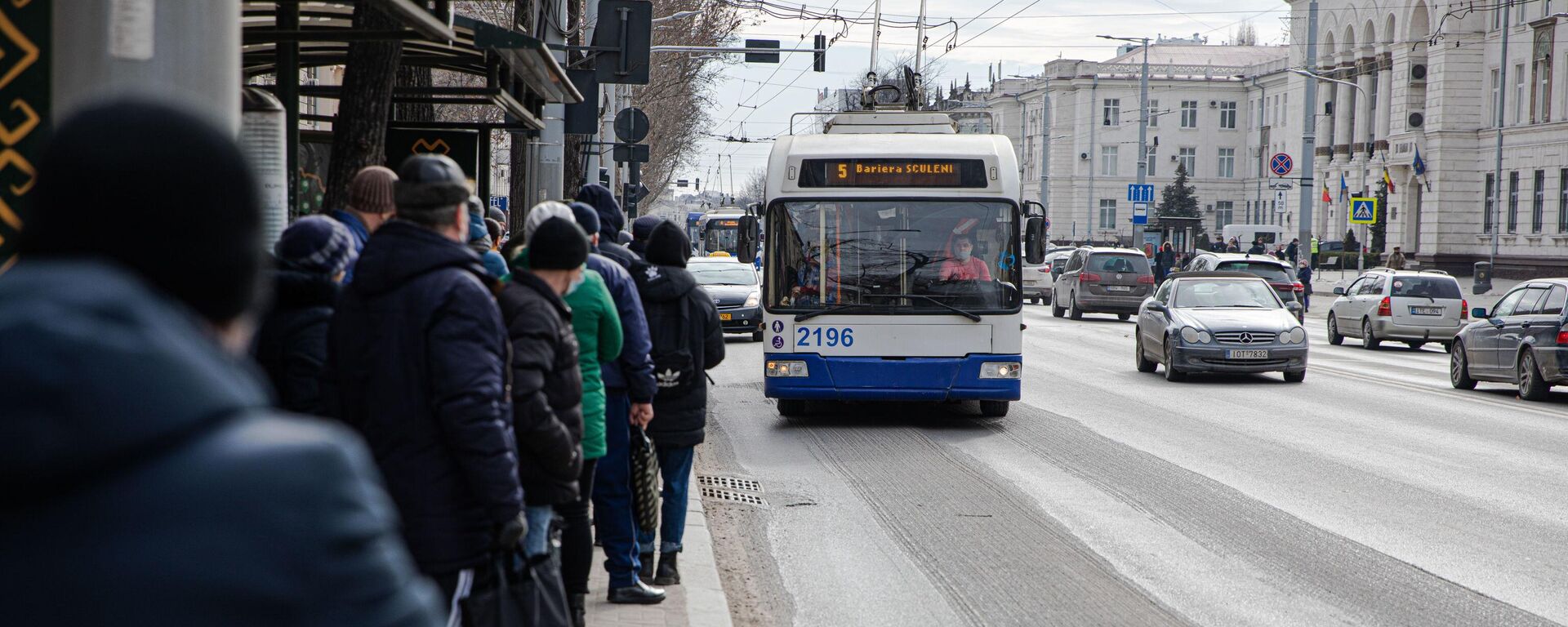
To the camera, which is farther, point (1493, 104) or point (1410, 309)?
point (1493, 104)

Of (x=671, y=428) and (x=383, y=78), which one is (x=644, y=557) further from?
(x=383, y=78)

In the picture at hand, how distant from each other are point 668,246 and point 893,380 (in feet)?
22.0

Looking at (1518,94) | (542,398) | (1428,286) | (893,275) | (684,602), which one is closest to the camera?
(542,398)

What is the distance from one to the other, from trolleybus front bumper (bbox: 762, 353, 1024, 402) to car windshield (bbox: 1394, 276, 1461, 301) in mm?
16555

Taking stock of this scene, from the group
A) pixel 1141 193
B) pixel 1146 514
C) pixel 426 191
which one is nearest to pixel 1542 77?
pixel 1141 193

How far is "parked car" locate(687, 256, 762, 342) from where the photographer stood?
25.2 meters

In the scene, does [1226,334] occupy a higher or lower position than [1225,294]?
lower

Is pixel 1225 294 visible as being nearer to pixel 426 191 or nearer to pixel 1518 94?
pixel 426 191

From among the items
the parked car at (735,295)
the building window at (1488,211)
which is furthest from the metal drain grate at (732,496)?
the building window at (1488,211)

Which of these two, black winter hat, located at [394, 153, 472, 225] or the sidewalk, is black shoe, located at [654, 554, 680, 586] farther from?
black winter hat, located at [394, 153, 472, 225]

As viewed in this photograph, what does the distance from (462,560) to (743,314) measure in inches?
854

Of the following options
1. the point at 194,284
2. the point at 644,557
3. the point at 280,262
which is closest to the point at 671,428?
the point at 644,557

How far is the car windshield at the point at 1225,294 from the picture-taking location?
20203 millimetres

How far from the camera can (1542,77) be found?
53.3 metres
